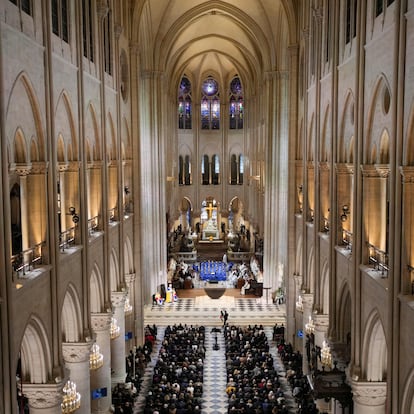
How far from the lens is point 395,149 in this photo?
46.1 ft

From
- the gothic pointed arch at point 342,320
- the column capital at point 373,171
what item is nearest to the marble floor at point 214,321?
the gothic pointed arch at point 342,320

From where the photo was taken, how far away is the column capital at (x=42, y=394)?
16.0 meters

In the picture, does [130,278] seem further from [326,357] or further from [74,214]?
[326,357]

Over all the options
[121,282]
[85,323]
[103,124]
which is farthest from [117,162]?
[85,323]

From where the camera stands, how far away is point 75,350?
65.5 ft

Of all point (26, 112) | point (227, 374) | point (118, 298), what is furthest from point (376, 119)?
point (227, 374)

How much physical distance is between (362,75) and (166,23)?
25887mm

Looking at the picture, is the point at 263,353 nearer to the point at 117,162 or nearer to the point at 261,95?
the point at 117,162

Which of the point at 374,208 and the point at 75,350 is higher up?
the point at 374,208

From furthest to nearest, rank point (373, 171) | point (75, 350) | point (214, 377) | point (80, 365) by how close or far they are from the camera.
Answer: point (214, 377) < point (80, 365) < point (75, 350) < point (373, 171)

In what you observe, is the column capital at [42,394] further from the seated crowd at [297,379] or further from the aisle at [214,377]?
the seated crowd at [297,379]

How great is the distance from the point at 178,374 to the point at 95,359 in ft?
20.0

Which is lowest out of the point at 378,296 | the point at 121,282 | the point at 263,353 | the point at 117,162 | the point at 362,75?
the point at 263,353

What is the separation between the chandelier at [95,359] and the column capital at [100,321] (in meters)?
0.91
